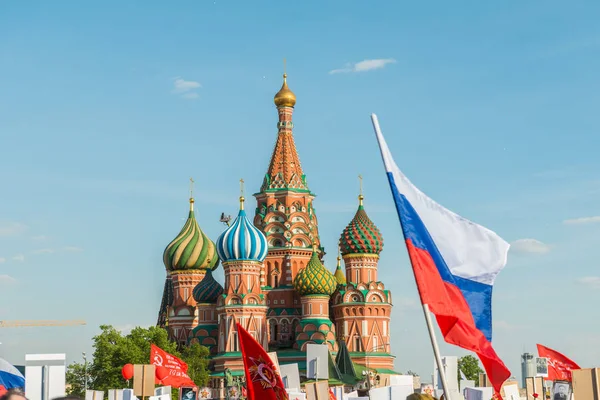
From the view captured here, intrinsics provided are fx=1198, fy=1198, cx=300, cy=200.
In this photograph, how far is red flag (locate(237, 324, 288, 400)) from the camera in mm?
9859

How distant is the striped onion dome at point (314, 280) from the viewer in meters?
56.2

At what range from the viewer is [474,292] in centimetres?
823

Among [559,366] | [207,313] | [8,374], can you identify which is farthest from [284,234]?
[8,374]

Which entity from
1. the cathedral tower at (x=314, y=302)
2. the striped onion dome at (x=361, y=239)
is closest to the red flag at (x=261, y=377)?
the cathedral tower at (x=314, y=302)

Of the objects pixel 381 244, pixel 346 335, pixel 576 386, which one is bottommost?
pixel 576 386

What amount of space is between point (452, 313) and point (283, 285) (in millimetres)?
50500

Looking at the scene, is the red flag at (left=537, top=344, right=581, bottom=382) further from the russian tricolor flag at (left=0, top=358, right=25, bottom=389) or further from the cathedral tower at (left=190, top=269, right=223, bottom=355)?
the cathedral tower at (left=190, top=269, right=223, bottom=355)

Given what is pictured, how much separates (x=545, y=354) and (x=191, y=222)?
1916 inches

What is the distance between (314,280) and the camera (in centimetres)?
5616

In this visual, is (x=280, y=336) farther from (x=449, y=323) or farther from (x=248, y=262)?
(x=449, y=323)

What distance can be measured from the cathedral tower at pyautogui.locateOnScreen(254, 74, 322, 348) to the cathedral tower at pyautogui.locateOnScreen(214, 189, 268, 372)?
250 centimetres

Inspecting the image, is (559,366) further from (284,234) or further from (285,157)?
(285,157)

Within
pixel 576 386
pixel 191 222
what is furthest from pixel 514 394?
pixel 191 222

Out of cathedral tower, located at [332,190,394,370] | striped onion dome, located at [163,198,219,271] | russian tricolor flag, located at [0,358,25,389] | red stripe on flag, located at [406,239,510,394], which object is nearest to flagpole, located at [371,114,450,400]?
red stripe on flag, located at [406,239,510,394]
